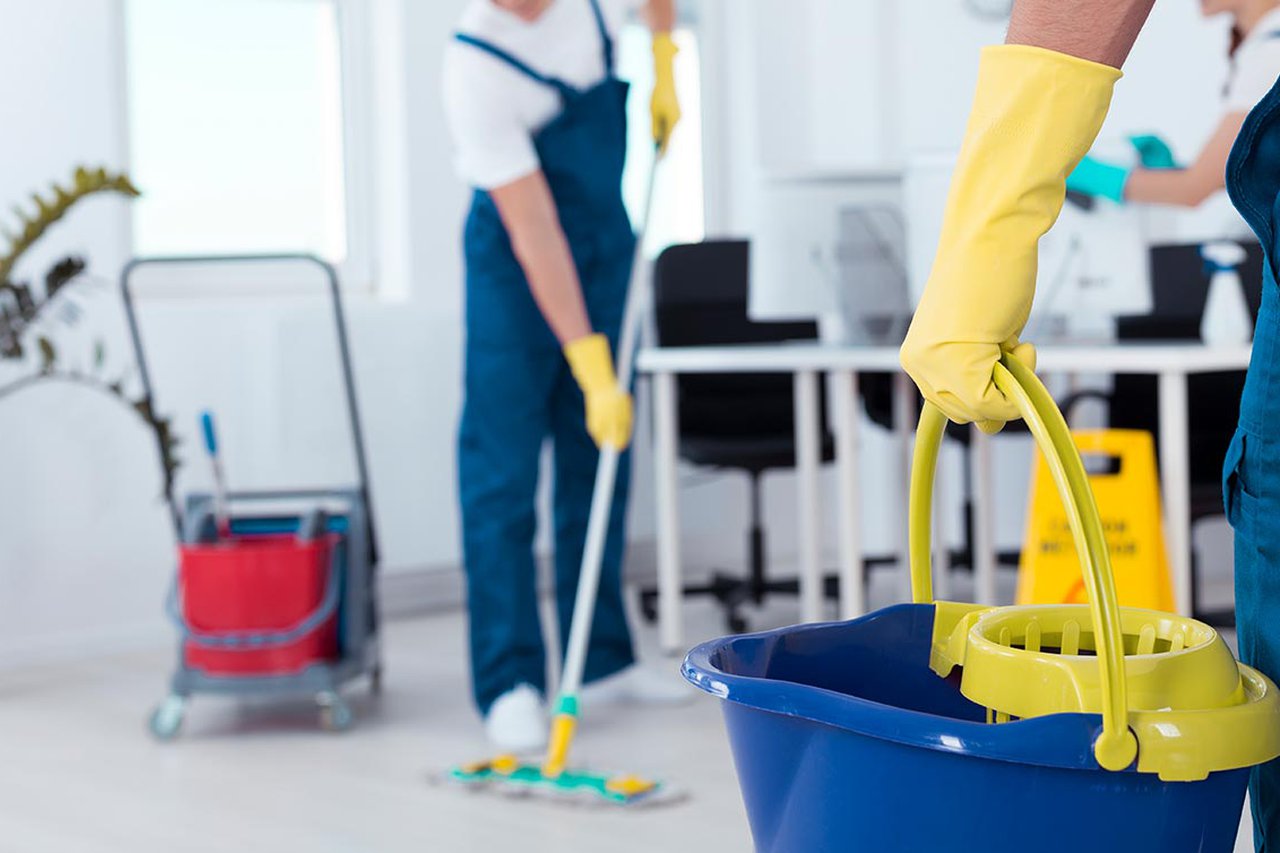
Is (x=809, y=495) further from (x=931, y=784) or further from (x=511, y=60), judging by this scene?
(x=931, y=784)

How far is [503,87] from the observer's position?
2.49 meters

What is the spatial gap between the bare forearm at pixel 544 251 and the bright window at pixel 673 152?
218cm

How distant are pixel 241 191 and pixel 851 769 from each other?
3423 millimetres

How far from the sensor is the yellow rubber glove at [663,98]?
273cm

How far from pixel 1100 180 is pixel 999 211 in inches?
73.2

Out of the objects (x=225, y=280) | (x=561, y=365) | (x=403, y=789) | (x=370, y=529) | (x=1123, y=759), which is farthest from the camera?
(x=225, y=280)

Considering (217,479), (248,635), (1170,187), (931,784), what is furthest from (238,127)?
(931,784)

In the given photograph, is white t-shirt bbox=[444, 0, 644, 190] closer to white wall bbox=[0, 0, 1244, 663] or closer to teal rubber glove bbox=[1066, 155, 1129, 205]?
white wall bbox=[0, 0, 1244, 663]

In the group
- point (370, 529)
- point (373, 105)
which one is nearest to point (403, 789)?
point (370, 529)

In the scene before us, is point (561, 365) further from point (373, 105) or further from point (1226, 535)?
point (1226, 535)

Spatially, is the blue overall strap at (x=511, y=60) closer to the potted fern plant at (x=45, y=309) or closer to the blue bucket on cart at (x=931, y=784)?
the potted fern plant at (x=45, y=309)

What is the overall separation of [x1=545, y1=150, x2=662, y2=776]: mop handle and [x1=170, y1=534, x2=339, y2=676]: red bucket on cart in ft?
1.58

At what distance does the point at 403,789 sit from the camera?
2475 mm

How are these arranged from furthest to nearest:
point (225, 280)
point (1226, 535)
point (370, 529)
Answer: point (1226, 535), point (225, 280), point (370, 529)
